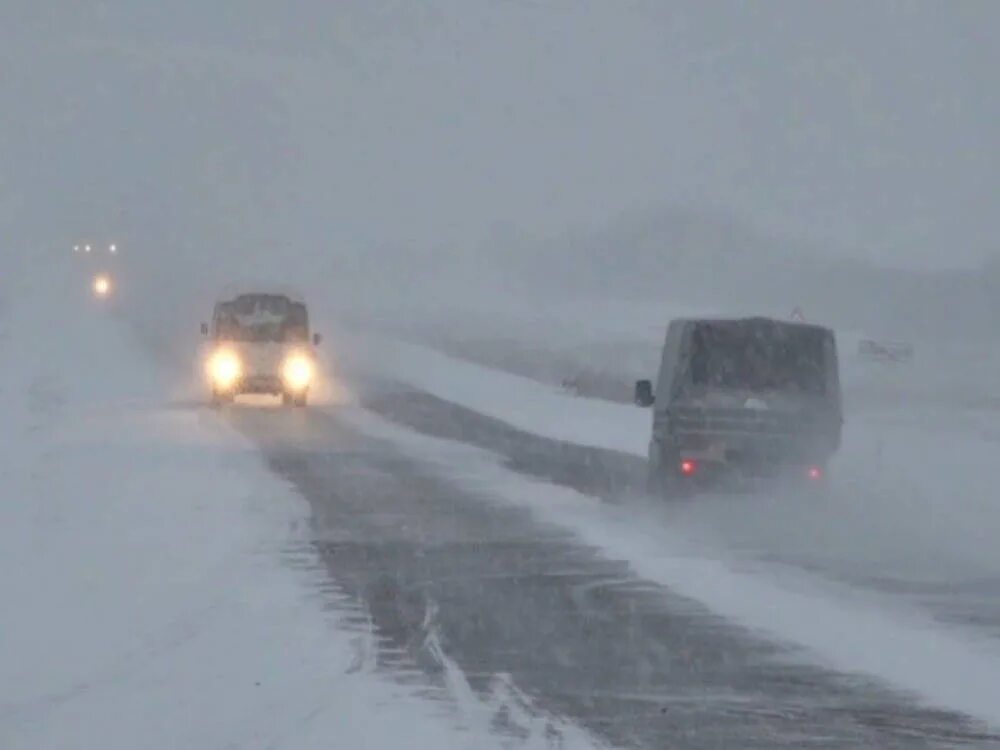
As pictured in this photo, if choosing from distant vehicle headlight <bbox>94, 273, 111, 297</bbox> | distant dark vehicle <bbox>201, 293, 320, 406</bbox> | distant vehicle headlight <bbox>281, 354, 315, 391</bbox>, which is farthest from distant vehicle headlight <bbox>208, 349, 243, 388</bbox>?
distant vehicle headlight <bbox>94, 273, 111, 297</bbox>

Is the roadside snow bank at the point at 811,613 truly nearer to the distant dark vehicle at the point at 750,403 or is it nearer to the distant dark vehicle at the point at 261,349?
the distant dark vehicle at the point at 750,403

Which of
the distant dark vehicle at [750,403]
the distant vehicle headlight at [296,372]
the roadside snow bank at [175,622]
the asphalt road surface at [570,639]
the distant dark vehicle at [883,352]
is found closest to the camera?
the roadside snow bank at [175,622]

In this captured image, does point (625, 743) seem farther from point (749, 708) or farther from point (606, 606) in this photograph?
point (606, 606)

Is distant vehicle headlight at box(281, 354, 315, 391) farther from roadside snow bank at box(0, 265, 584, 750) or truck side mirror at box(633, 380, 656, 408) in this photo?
truck side mirror at box(633, 380, 656, 408)

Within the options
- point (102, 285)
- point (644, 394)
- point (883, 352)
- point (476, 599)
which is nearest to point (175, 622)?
point (476, 599)

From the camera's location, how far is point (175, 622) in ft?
41.4

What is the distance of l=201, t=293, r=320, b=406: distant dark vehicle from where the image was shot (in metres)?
39.8

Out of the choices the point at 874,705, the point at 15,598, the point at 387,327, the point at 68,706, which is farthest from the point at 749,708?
the point at 387,327

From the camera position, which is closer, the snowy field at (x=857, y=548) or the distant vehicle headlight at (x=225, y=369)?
the snowy field at (x=857, y=548)

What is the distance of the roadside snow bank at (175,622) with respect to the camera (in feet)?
30.7

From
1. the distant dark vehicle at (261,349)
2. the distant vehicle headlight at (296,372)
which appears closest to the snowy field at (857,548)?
the distant vehicle headlight at (296,372)

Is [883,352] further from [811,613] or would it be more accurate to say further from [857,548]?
[811,613]

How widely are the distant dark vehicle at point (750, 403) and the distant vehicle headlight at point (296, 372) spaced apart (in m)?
19.8

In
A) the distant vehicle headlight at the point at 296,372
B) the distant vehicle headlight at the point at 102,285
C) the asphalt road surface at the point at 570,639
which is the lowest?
the asphalt road surface at the point at 570,639
